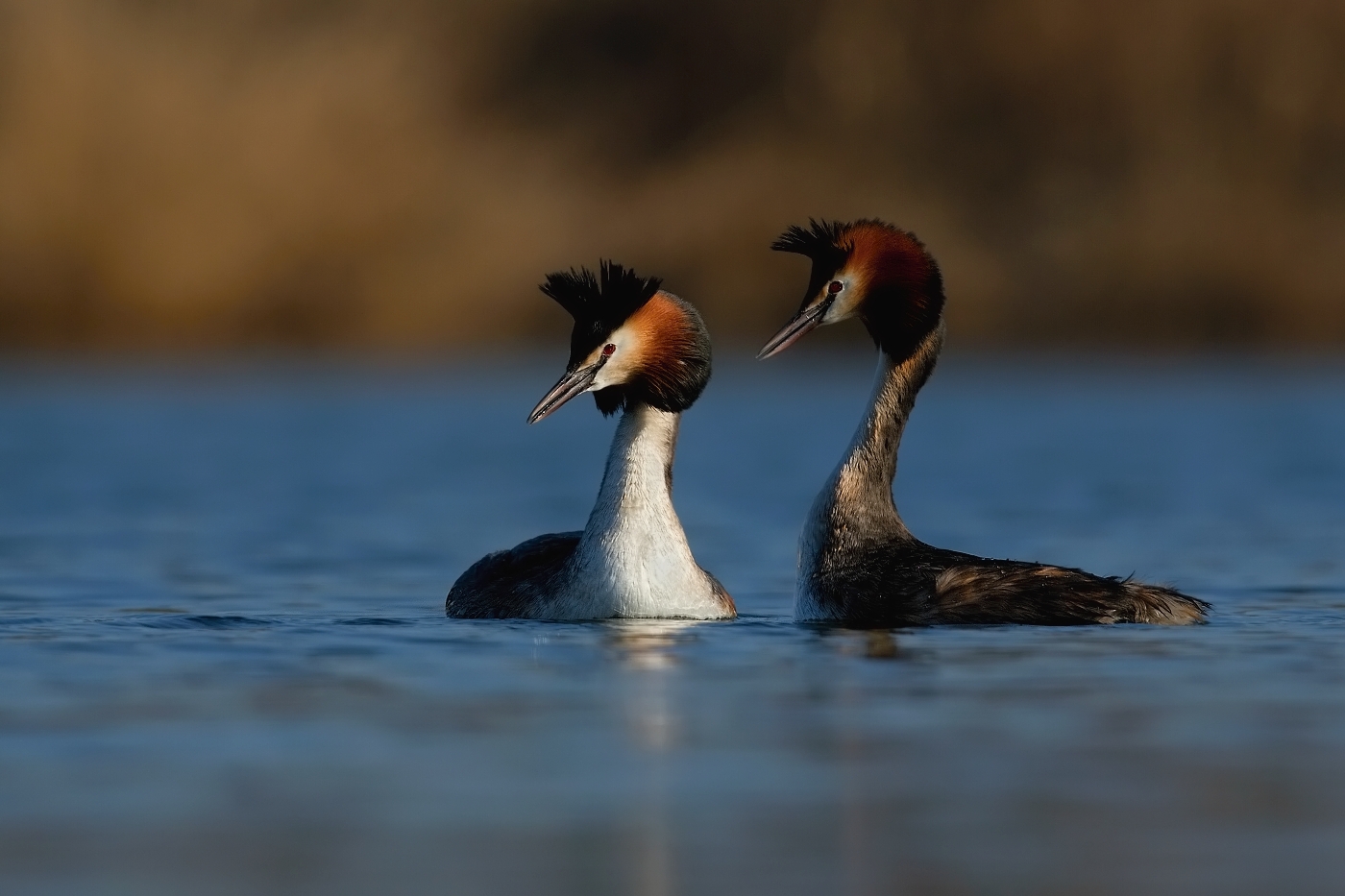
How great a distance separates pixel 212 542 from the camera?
49.2 ft

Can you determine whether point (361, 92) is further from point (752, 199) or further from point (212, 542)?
point (212, 542)

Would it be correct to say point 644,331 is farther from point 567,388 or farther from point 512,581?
point 512,581

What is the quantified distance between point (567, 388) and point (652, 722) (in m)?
3.06

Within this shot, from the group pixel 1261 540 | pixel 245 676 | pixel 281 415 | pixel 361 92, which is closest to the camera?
pixel 245 676

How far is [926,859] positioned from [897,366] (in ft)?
18.5

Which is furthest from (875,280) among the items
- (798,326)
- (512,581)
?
(512,581)

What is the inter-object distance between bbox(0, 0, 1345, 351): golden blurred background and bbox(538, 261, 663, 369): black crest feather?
17695 millimetres

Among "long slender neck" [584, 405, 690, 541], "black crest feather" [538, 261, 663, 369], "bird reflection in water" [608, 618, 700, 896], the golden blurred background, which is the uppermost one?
the golden blurred background

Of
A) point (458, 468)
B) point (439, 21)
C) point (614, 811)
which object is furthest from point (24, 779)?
point (439, 21)

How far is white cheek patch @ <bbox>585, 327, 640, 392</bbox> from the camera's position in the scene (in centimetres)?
1052

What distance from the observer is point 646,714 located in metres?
7.80

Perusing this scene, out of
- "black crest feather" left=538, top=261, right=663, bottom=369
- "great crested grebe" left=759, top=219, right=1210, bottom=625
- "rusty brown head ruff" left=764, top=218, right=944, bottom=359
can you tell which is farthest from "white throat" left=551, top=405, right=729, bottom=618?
"rusty brown head ruff" left=764, top=218, right=944, bottom=359

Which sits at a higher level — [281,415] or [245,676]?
[281,415]

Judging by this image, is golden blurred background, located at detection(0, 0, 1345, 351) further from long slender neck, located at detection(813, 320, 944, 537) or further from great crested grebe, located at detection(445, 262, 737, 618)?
great crested grebe, located at detection(445, 262, 737, 618)
